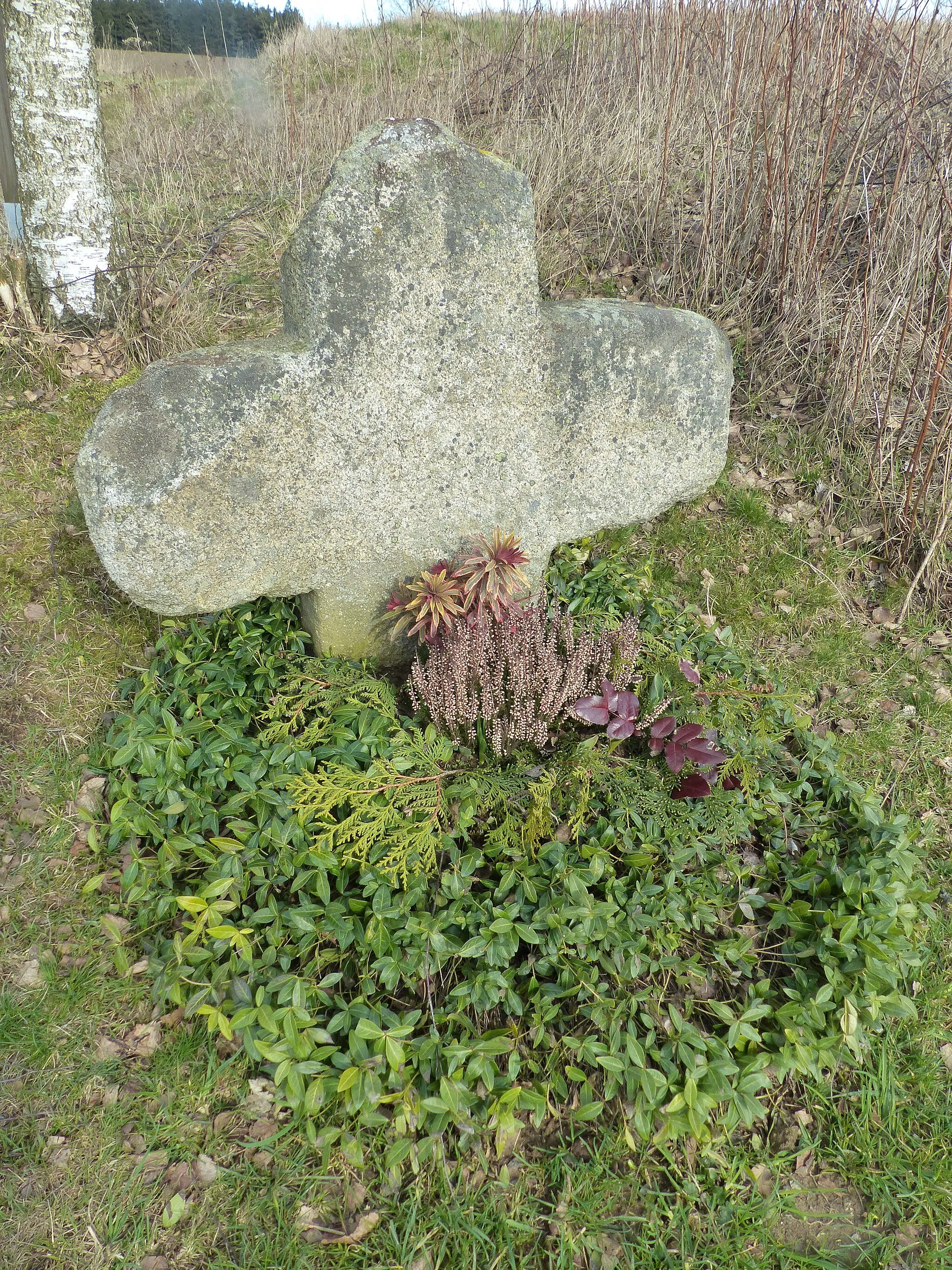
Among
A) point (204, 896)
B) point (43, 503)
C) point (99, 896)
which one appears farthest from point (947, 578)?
point (43, 503)

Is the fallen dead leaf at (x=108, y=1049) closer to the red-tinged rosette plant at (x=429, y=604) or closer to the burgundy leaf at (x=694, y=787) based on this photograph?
the red-tinged rosette plant at (x=429, y=604)

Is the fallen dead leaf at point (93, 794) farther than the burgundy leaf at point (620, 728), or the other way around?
the fallen dead leaf at point (93, 794)

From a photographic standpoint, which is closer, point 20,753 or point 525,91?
point 20,753

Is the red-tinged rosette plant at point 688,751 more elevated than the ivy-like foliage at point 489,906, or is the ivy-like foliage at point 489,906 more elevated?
the red-tinged rosette plant at point 688,751

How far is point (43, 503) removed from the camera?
3816 millimetres

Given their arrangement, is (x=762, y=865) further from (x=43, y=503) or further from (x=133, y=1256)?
(x=43, y=503)

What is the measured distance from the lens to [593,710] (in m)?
2.74

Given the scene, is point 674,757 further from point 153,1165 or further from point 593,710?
point 153,1165

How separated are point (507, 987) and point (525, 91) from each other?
657cm

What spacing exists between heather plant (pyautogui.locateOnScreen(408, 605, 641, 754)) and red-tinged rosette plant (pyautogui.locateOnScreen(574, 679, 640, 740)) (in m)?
0.06

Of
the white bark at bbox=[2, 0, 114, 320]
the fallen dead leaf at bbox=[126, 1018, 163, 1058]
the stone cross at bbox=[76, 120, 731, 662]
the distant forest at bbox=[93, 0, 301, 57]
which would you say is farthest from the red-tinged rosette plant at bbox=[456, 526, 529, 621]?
the distant forest at bbox=[93, 0, 301, 57]

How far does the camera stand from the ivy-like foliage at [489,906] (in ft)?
7.28

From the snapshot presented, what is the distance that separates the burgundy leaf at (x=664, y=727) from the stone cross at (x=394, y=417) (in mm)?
854

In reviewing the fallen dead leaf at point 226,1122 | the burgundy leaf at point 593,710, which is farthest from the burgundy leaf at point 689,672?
the fallen dead leaf at point 226,1122
